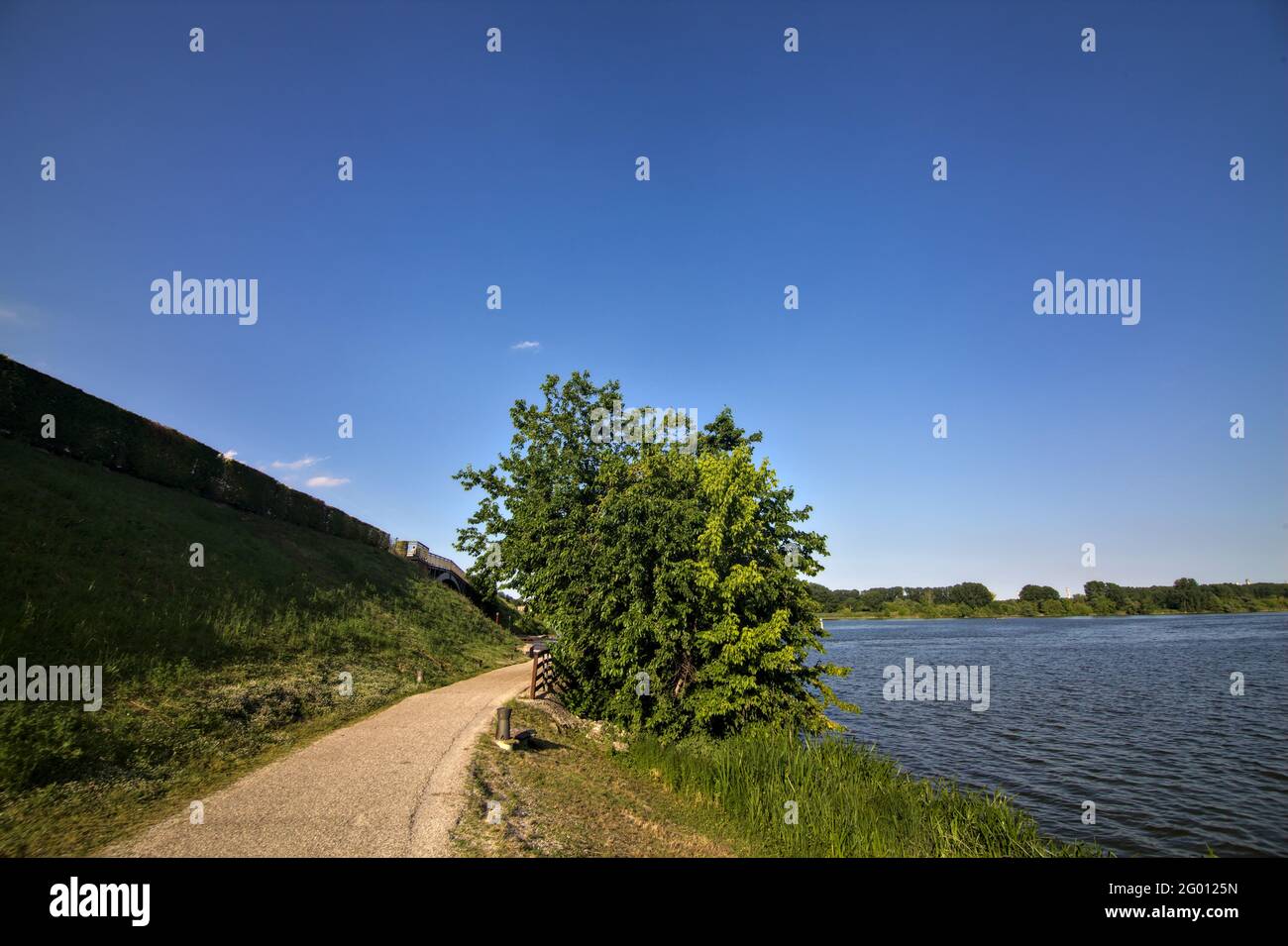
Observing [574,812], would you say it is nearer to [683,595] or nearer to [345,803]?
[345,803]

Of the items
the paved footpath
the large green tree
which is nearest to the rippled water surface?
the large green tree

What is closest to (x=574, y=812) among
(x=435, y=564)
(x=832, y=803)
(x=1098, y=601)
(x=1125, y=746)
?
(x=832, y=803)

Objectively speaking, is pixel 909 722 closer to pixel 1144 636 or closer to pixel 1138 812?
pixel 1138 812

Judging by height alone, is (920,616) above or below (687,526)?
below

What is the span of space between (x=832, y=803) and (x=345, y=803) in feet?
37.9

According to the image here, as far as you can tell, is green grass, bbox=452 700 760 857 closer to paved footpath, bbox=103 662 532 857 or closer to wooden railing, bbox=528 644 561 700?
paved footpath, bbox=103 662 532 857

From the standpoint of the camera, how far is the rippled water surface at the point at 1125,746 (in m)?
16.2

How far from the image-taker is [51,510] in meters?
19.0

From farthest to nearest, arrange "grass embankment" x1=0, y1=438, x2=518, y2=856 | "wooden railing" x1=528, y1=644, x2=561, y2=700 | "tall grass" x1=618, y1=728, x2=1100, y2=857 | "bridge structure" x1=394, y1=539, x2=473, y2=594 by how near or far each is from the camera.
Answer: "bridge structure" x1=394, y1=539, x2=473, y2=594 < "wooden railing" x1=528, y1=644, x2=561, y2=700 < "tall grass" x1=618, y1=728, x2=1100, y2=857 < "grass embankment" x1=0, y1=438, x2=518, y2=856

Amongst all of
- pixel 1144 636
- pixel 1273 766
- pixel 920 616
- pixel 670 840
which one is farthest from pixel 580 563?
pixel 920 616

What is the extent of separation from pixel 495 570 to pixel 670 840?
1809 centimetres

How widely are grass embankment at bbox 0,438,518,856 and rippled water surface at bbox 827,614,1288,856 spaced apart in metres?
21.0

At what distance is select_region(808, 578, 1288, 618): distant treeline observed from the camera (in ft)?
491

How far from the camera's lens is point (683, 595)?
66.5 feet
